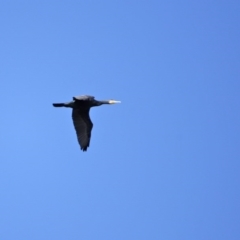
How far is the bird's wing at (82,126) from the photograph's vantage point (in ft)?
113

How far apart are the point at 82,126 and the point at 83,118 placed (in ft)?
1.27

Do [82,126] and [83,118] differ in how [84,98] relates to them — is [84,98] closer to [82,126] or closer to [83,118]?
[83,118]

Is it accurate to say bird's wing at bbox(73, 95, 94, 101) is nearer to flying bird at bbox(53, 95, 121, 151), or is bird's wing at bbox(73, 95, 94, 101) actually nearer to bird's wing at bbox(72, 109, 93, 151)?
flying bird at bbox(53, 95, 121, 151)

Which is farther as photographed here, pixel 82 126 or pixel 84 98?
pixel 82 126

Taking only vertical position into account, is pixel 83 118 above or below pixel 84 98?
below

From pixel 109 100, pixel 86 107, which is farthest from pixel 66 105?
pixel 109 100

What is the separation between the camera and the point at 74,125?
34719 mm

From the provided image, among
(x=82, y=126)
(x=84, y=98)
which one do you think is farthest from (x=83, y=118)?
(x=84, y=98)

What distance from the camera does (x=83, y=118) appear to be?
34.8 m

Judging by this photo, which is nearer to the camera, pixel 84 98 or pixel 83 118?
pixel 84 98

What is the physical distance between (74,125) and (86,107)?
103 cm

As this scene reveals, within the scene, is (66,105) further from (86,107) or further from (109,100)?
(109,100)

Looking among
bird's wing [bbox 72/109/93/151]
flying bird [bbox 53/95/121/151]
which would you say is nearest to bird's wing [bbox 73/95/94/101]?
flying bird [bbox 53/95/121/151]

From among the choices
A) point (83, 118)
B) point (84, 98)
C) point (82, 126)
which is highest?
point (84, 98)
